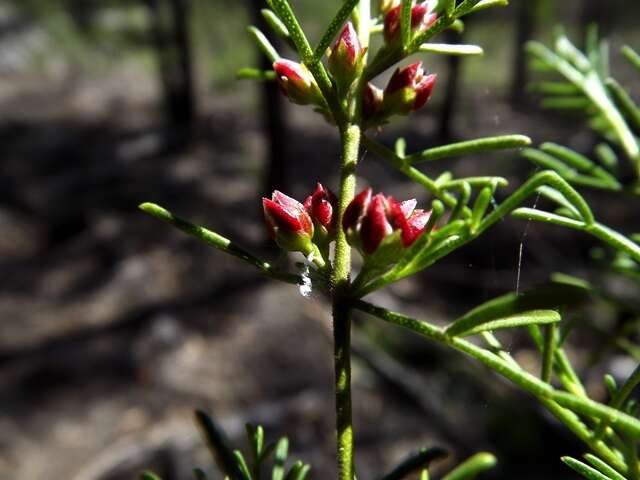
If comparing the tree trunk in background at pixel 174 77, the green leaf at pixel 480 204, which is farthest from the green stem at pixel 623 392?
the tree trunk in background at pixel 174 77

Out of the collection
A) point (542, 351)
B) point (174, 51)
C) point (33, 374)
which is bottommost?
point (33, 374)

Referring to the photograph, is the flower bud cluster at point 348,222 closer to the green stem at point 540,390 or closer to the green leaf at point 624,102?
the green stem at point 540,390

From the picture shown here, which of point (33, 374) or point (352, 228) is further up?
point (352, 228)

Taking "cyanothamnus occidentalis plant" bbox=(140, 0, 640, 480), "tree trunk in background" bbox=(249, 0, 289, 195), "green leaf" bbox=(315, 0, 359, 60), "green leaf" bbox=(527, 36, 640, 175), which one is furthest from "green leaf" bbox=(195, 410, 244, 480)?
"tree trunk in background" bbox=(249, 0, 289, 195)

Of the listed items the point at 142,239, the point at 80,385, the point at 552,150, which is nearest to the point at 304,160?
the point at 142,239

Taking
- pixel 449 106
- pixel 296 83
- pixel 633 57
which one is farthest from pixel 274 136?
pixel 296 83

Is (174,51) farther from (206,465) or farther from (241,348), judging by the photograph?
(206,465)

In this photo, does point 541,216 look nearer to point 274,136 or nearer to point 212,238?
point 212,238
